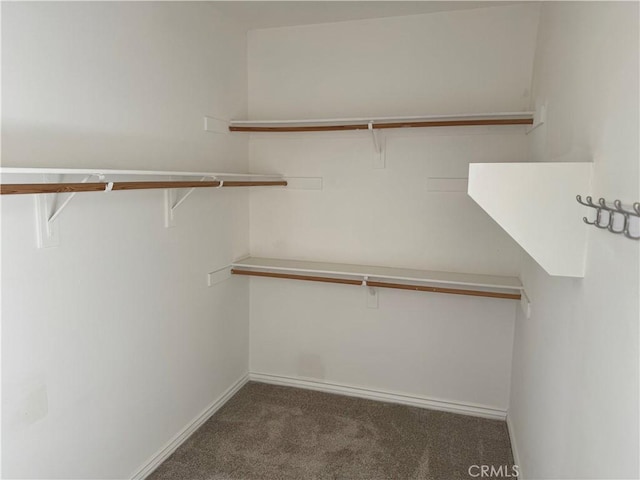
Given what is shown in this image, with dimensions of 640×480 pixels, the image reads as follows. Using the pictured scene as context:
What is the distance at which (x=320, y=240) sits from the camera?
3.04 metres

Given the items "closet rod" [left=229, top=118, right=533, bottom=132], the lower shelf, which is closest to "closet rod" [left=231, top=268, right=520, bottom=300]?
the lower shelf

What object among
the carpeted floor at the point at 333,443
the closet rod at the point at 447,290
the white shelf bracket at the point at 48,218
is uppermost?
the white shelf bracket at the point at 48,218

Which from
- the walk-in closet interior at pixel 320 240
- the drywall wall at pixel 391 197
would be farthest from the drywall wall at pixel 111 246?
the drywall wall at pixel 391 197

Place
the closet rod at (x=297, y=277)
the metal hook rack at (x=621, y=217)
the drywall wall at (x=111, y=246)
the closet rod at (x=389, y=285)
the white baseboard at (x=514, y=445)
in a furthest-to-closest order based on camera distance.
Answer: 1. the closet rod at (x=297, y=277)
2. the closet rod at (x=389, y=285)
3. the white baseboard at (x=514, y=445)
4. the drywall wall at (x=111, y=246)
5. the metal hook rack at (x=621, y=217)

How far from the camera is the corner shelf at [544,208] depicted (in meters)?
1.32

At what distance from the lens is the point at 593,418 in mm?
1123

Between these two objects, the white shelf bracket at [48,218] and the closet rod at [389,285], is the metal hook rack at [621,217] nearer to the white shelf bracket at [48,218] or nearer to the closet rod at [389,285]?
the closet rod at [389,285]

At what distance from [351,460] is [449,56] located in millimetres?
2393

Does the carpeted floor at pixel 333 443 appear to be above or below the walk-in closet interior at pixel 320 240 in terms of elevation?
below

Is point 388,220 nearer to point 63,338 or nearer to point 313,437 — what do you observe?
point 313,437

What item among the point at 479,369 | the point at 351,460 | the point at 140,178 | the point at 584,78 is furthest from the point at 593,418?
the point at 140,178

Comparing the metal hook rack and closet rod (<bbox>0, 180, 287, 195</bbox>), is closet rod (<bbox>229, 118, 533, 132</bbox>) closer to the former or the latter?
closet rod (<bbox>0, 180, 287, 195</bbox>)

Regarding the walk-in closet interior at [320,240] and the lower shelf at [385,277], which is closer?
the walk-in closet interior at [320,240]

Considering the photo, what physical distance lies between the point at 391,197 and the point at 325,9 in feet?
3.93
